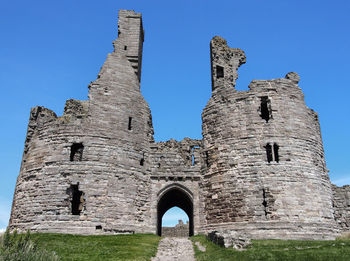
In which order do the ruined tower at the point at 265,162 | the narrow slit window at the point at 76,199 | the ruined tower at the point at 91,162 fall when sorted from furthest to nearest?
the narrow slit window at the point at 76,199
the ruined tower at the point at 91,162
the ruined tower at the point at 265,162

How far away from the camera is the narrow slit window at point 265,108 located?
19.3 m

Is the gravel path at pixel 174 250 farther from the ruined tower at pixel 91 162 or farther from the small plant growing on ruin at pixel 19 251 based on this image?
the small plant growing on ruin at pixel 19 251

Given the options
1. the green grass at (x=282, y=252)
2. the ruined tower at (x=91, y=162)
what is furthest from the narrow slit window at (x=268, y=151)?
the ruined tower at (x=91, y=162)

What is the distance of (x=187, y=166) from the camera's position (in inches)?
813

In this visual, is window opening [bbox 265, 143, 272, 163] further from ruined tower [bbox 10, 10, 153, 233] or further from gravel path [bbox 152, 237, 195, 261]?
ruined tower [bbox 10, 10, 153, 233]

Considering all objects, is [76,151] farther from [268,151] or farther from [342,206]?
[342,206]

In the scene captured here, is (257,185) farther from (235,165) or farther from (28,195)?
(28,195)

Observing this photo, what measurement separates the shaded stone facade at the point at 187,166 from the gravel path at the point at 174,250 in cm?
237

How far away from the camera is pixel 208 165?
1975 cm

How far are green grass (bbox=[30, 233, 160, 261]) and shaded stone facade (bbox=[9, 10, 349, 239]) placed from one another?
5.24 ft

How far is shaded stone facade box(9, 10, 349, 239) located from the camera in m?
17.2

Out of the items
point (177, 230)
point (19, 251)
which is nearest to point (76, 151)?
point (19, 251)

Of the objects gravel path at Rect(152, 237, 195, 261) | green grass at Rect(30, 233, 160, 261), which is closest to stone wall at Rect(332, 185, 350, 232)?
gravel path at Rect(152, 237, 195, 261)

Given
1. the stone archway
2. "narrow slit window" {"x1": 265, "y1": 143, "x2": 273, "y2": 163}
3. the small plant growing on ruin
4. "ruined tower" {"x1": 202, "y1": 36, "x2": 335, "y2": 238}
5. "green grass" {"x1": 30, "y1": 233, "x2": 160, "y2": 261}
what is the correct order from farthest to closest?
1. the stone archway
2. "narrow slit window" {"x1": 265, "y1": 143, "x2": 273, "y2": 163}
3. "ruined tower" {"x1": 202, "y1": 36, "x2": 335, "y2": 238}
4. "green grass" {"x1": 30, "y1": 233, "x2": 160, "y2": 261}
5. the small plant growing on ruin
